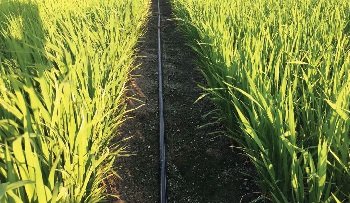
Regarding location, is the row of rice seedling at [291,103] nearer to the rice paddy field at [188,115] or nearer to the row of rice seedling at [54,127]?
the rice paddy field at [188,115]

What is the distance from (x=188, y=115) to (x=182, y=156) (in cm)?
58

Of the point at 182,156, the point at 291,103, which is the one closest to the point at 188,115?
the point at 182,156

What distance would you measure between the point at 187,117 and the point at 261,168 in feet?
4.22

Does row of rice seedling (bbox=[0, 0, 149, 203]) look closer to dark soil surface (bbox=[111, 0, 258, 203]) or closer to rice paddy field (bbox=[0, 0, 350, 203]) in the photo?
rice paddy field (bbox=[0, 0, 350, 203])

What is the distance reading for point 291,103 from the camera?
154 cm

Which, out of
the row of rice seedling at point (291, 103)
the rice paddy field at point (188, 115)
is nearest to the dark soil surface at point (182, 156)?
the rice paddy field at point (188, 115)

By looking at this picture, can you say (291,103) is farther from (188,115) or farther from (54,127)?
(188,115)

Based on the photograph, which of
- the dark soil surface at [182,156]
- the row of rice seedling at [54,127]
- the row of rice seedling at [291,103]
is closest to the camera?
the row of rice seedling at [54,127]

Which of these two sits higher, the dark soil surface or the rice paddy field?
the rice paddy field

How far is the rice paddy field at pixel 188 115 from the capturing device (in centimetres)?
140

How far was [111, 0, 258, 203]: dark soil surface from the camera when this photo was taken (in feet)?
6.89

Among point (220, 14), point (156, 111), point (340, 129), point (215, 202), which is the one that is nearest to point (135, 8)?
point (220, 14)

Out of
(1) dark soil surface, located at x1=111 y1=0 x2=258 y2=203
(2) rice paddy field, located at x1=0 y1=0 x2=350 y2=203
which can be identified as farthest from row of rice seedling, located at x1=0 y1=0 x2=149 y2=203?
(1) dark soil surface, located at x1=111 y1=0 x2=258 y2=203

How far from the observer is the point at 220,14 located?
10.7 feet
